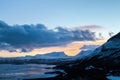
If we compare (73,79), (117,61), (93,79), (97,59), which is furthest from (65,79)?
(97,59)

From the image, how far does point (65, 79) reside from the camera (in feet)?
341

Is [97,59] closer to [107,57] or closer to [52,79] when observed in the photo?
[107,57]

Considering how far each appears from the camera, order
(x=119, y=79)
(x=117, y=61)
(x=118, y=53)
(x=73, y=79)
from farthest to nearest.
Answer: (x=118, y=53), (x=117, y=61), (x=73, y=79), (x=119, y=79)

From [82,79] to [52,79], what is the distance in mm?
11480

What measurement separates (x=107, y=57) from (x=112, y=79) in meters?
96.0

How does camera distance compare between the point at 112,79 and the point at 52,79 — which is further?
the point at 52,79

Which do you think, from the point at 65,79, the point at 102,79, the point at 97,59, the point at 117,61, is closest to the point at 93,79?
the point at 102,79

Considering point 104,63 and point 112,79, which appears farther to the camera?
point 104,63

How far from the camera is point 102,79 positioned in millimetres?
96562

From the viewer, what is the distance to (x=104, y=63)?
582 ft

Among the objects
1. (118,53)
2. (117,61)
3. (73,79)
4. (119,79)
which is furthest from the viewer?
(118,53)

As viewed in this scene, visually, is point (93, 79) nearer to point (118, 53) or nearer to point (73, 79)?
point (73, 79)

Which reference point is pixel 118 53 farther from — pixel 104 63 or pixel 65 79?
pixel 65 79

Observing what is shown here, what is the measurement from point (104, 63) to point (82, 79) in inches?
3076
